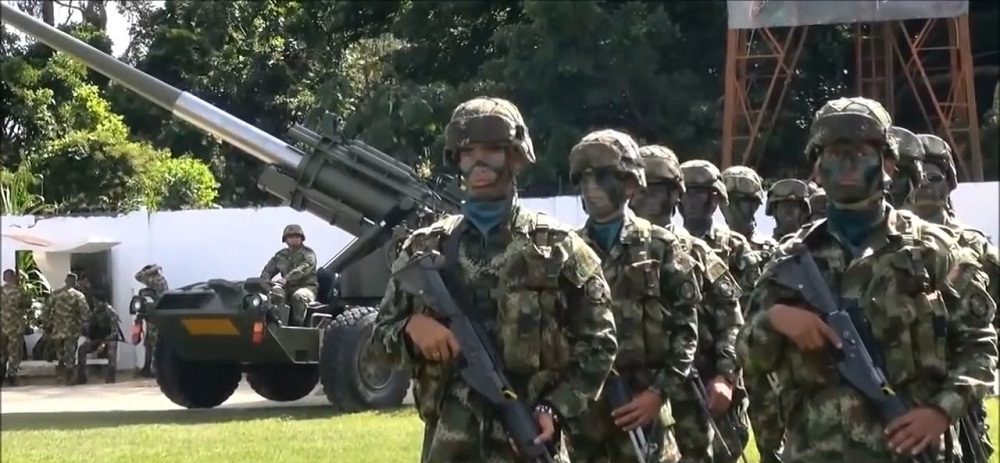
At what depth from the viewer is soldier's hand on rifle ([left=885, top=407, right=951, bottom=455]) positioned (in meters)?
4.35

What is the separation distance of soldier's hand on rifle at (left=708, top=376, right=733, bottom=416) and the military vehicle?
673 centimetres

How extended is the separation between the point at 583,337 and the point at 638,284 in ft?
3.40

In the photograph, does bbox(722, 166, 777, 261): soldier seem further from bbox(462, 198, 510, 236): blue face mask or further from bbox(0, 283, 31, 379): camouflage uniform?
Answer: bbox(462, 198, 510, 236): blue face mask

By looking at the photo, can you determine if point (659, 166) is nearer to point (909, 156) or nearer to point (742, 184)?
point (909, 156)

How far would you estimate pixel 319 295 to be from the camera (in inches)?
548

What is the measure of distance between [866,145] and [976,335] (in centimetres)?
59

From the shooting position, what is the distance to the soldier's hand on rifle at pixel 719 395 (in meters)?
6.33

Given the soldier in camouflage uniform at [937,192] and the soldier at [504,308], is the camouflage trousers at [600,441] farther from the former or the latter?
→ the soldier in camouflage uniform at [937,192]

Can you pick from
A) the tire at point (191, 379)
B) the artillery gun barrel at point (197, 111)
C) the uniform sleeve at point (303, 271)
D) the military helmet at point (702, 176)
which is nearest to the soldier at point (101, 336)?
the tire at point (191, 379)

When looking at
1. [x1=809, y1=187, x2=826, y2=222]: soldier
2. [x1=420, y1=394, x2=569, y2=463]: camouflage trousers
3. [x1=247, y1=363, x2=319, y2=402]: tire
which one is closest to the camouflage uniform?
[x1=420, y1=394, x2=569, y2=463]: camouflage trousers

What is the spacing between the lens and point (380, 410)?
13445 mm

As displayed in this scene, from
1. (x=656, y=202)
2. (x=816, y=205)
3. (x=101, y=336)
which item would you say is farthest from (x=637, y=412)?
(x=101, y=336)

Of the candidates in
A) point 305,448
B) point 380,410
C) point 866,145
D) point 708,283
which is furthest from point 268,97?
point 866,145

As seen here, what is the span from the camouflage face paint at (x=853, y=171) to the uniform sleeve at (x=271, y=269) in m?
9.58
